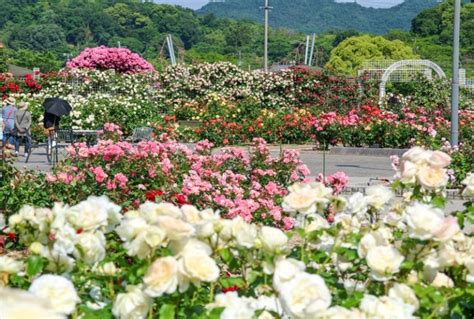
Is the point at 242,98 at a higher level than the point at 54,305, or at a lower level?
lower

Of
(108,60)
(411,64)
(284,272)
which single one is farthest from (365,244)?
(411,64)

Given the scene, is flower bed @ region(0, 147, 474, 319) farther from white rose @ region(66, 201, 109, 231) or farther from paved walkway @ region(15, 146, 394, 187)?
paved walkway @ region(15, 146, 394, 187)

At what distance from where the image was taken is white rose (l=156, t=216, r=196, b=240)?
98.5 inches

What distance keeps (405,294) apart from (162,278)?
0.71 m

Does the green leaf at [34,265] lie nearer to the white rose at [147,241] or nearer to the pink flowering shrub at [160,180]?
the white rose at [147,241]

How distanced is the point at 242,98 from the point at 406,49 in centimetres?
4752

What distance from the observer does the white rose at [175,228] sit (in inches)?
98.5

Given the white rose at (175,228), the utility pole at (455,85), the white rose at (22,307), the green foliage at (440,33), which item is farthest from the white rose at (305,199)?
the green foliage at (440,33)

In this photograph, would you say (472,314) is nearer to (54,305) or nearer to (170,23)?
(54,305)

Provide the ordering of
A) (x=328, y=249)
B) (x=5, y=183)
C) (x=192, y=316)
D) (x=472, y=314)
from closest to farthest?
(x=192, y=316)
(x=472, y=314)
(x=328, y=249)
(x=5, y=183)

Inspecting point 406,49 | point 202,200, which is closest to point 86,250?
point 202,200

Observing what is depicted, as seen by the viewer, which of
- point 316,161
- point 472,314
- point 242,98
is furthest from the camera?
point 242,98

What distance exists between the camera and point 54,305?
2305 mm

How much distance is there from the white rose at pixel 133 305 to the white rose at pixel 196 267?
0.41 ft
